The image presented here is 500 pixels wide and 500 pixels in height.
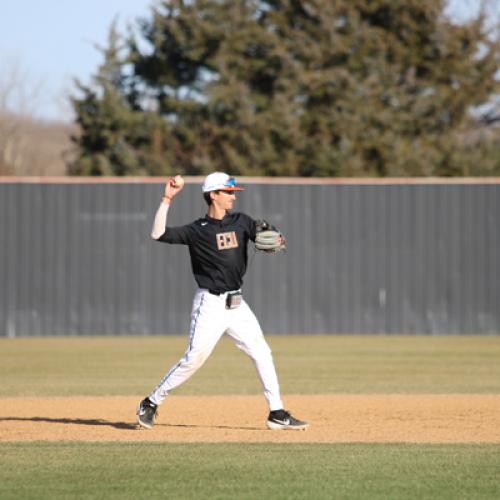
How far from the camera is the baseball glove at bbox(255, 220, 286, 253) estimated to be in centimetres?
899

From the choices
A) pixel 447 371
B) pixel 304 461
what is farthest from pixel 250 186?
pixel 304 461

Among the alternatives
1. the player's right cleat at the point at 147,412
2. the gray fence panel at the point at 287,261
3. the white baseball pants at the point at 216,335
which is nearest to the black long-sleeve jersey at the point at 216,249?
the white baseball pants at the point at 216,335

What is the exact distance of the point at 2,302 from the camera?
22375 millimetres

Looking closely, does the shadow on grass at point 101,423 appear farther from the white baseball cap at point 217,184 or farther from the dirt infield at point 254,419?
the white baseball cap at point 217,184

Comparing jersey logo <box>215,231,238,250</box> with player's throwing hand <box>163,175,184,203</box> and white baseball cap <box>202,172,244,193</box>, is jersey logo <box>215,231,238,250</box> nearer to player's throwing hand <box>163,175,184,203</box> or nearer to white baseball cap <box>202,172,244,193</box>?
white baseball cap <box>202,172,244,193</box>

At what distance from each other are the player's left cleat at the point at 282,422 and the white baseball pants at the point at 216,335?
229 mm

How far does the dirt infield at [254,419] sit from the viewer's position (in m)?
8.98

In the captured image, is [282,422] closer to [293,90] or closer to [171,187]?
[171,187]

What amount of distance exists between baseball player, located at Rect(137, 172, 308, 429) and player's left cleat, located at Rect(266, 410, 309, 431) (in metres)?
0.18

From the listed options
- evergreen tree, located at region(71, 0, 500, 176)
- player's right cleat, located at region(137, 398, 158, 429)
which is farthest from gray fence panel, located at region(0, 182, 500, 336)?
player's right cleat, located at region(137, 398, 158, 429)

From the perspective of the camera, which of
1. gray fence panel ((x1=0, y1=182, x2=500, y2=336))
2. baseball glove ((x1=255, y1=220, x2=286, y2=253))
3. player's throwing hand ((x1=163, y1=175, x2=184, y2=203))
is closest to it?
player's throwing hand ((x1=163, y1=175, x2=184, y2=203))

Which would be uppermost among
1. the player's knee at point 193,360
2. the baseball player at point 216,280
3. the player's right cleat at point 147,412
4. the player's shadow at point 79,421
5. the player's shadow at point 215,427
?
the baseball player at point 216,280

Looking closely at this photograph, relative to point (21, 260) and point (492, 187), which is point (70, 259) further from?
point (492, 187)

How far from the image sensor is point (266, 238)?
29.5ft
